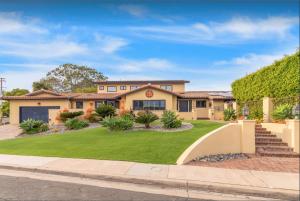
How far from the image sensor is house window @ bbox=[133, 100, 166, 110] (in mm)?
29594

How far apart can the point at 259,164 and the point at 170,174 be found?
105 inches

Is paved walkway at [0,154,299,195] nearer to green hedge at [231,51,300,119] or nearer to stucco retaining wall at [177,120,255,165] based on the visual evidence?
stucco retaining wall at [177,120,255,165]

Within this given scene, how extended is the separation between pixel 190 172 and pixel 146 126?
927 centimetres

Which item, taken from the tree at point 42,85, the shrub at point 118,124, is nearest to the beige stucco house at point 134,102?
the shrub at point 118,124

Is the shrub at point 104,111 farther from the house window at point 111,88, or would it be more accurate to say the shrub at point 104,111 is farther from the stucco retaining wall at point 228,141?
the stucco retaining wall at point 228,141

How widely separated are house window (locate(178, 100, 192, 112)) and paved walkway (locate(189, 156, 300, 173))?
849 inches

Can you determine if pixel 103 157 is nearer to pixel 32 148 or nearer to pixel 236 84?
pixel 32 148

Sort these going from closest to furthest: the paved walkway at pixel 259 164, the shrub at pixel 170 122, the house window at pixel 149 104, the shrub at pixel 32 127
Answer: the paved walkway at pixel 259 164
the shrub at pixel 170 122
the shrub at pixel 32 127
the house window at pixel 149 104

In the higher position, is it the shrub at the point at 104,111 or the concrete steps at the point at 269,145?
the shrub at the point at 104,111

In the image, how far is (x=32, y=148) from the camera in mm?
12922

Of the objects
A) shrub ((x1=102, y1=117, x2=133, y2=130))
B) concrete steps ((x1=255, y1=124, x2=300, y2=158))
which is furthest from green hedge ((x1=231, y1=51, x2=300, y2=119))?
shrub ((x1=102, y1=117, x2=133, y2=130))

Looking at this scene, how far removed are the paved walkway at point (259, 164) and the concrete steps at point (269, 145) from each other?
0.15 m

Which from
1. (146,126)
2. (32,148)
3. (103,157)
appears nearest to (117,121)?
(146,126)

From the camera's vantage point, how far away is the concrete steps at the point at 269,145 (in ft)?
22.9
